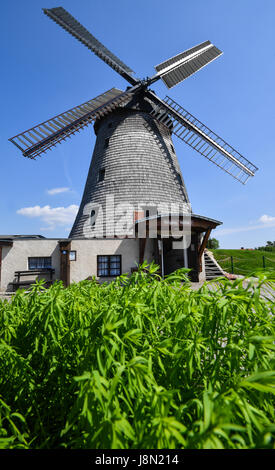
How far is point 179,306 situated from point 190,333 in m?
0.22

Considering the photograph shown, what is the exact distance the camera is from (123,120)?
53.7ft

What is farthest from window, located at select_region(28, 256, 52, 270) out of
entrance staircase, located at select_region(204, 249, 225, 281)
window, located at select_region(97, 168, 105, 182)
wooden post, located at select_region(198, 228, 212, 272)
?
entrance staircase, located at select_region(204, 249, 225, 281)

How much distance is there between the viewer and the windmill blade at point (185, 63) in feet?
59.7

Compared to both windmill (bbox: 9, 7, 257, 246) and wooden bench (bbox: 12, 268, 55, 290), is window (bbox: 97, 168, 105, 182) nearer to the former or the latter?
windmill (bbox: 9, 7, 257, 246)

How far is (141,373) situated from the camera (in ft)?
4.20

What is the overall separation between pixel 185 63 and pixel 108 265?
17486mm

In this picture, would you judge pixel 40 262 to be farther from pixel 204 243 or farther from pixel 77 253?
pixel 204 243

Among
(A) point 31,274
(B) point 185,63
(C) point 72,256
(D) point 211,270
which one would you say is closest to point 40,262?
(A) point 31,274

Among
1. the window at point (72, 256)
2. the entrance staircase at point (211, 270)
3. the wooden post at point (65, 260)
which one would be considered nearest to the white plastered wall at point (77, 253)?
the window at point (72, 256)

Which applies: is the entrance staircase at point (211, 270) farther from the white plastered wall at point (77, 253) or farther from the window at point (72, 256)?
the window at point (72, 256)

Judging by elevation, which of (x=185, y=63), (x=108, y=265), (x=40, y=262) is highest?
(x=185, y=63)

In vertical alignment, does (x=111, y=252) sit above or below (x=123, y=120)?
below
